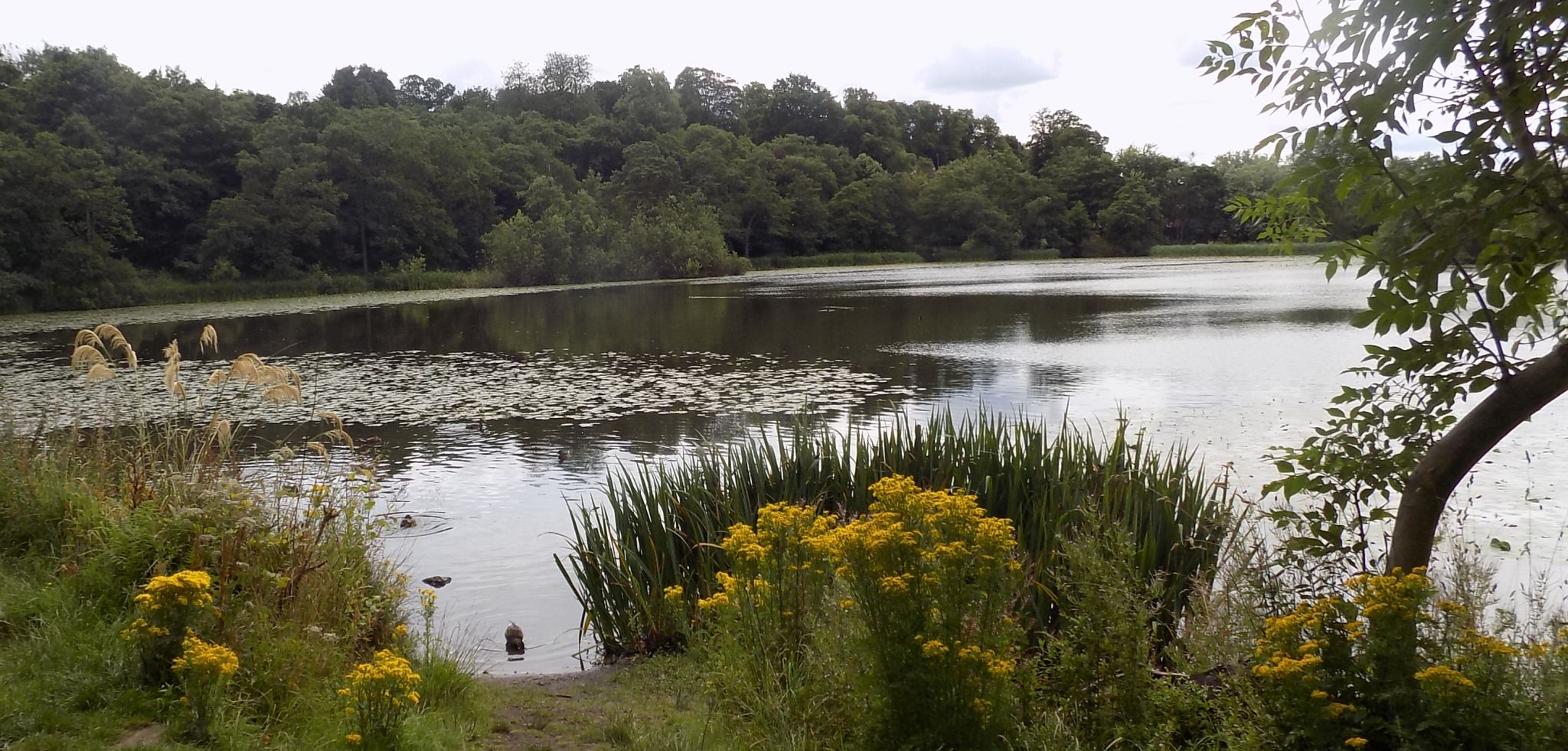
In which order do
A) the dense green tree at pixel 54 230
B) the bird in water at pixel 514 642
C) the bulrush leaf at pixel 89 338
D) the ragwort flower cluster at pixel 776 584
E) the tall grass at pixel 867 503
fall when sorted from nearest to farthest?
the ragwort flower cluster at pixel 776 584 < the tall grass at pixel 867 503 < the bird in water at pixel 514 642 < the bulrush leaf at pixel 89 338 < the dense green tree at pixel 54 230

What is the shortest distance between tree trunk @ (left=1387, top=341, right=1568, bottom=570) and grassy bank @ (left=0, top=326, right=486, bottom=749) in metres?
3.31

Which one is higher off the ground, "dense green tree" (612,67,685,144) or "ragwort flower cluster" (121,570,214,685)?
"dense green tree" (612,67,685,144)

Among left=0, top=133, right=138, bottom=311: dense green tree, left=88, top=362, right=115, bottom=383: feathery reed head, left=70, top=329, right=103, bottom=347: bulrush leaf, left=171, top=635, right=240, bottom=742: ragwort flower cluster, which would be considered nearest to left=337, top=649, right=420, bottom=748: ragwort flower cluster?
left=171, top=635, right=240, bottom=742: ragwort flower cluster

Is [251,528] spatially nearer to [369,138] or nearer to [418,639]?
[418,639]

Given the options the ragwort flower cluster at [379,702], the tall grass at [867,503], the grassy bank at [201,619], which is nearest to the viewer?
the ragwort flower cluster at [379,702]

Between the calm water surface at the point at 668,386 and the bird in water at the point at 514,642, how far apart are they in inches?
3.4

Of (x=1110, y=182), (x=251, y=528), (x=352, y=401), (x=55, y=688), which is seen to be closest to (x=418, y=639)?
(x=251, y=528)

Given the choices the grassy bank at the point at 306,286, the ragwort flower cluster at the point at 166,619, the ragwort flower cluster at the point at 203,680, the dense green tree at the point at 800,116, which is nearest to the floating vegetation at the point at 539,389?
the ragwort flower cluster at the point at 166,619

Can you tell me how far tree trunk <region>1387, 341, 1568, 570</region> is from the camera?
2967mm

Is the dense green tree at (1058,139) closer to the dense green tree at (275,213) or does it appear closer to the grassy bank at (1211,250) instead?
the grassy bank at (1211,250)

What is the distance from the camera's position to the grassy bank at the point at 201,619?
400cm

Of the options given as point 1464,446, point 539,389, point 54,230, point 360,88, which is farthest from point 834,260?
point 1464,446

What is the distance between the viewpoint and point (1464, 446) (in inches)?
122

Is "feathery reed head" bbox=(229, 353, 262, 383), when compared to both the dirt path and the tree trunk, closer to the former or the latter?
the dirt path
